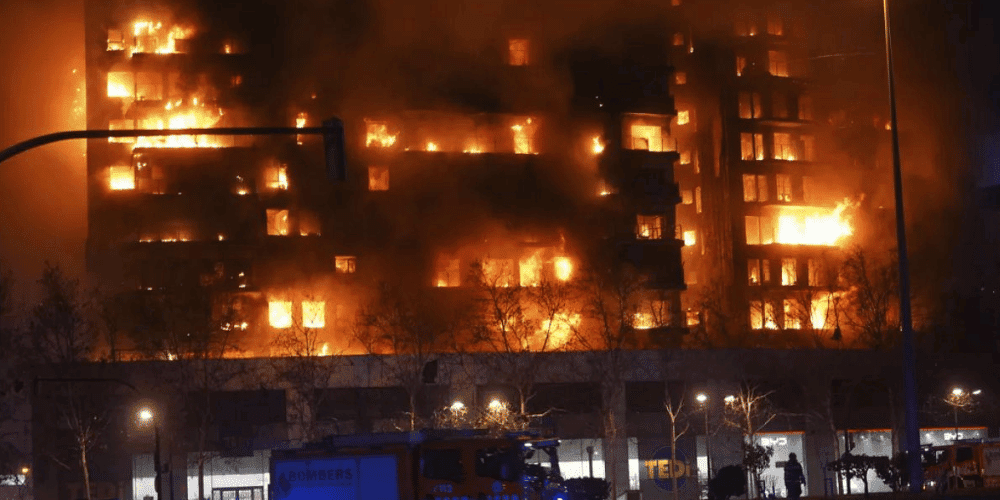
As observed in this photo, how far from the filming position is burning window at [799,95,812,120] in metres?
99.3

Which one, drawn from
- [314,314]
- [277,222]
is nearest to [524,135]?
[277,222]

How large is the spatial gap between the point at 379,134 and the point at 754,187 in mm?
29474

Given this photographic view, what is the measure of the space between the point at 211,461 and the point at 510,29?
3737 centimetres

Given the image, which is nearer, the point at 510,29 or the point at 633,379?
the point at 633,379

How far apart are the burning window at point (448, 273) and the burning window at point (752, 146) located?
25434mm

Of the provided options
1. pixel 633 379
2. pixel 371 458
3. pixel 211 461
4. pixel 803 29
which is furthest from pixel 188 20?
pixel 371 458

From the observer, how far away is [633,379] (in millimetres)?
72562

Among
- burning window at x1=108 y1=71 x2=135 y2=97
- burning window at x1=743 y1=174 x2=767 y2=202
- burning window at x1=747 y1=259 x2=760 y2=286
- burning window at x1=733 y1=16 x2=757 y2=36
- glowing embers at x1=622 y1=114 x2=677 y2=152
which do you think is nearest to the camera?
burning window at x1=108 y1=71 x2=135 y2=97

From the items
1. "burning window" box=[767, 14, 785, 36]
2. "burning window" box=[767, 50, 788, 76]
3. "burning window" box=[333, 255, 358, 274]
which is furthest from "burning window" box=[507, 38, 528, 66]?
"burning window" box=[767, 14, 785, 36]

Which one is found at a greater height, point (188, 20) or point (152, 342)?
point (188, 20)

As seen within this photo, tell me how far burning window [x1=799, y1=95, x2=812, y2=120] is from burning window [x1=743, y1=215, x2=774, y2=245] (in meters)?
8.46

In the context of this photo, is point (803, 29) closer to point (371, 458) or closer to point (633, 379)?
point (633, 379)

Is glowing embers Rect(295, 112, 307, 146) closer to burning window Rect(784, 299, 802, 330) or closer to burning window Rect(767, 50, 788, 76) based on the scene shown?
burning window Rect(784, 299, 802, 330)

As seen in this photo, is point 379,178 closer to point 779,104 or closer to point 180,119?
point 180,119
